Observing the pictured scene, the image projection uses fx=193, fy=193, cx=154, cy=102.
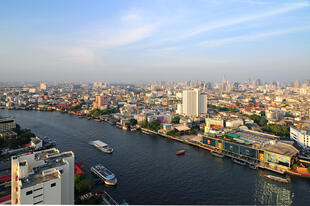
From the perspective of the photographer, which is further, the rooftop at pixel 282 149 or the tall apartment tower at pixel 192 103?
the tall apartment tower at pixel 192 103

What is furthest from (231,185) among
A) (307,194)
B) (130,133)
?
(130,133)

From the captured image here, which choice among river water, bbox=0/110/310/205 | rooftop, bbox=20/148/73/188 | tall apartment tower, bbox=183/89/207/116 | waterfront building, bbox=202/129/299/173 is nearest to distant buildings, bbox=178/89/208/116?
tall apartment tower, bbox=183/89/207/116

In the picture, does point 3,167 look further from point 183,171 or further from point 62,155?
point 183,171

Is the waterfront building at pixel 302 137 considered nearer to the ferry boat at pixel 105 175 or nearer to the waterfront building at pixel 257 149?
the waterfront building at pixel 257 149

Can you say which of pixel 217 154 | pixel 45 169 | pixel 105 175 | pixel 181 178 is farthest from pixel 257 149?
pixel 45 169

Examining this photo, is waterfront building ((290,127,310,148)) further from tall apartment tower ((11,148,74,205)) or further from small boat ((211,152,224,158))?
tall apartment tower ((11,148,74,205))

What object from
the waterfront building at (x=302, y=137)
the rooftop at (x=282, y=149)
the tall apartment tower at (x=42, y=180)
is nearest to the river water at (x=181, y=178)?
the rooftop at (x=282, y=149)
